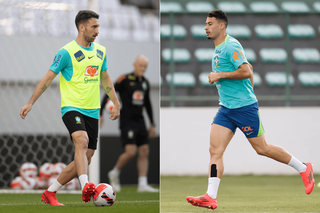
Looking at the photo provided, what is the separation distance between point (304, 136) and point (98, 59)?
4.92 metres

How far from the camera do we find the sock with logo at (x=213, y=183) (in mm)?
3449

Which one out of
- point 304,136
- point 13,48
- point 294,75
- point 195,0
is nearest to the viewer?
point 13,48

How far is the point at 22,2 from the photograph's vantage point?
6.30 meters

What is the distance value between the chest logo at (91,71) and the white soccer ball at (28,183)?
2777mm

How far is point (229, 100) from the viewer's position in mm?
3660

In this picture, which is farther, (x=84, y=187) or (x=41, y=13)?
(x=41, y=13)

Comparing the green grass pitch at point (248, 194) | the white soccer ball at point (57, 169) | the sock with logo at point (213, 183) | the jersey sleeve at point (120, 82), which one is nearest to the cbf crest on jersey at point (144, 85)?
the jersey sleeve at point (120, 82)

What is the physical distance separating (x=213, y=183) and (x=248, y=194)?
1.62 m

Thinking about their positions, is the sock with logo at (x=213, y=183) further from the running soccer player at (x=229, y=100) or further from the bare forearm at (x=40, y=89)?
the bare forearm at (x=40, y=89)

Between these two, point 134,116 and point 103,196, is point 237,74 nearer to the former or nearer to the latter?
point 103,196

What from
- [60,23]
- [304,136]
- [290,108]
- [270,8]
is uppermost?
[270,8]

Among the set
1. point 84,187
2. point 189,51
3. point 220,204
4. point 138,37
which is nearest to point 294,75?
point 189,51

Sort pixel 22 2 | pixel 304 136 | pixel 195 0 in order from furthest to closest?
pixel 195 0, pixel 304 136, pixel 22 2

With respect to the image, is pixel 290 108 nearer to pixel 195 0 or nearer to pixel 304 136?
pixel 304 136
